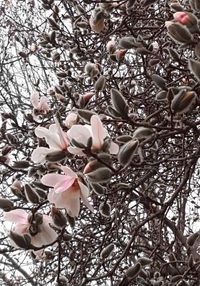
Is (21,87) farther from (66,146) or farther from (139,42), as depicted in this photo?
(66,146)

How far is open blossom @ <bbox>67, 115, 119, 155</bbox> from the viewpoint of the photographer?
3.10 ft

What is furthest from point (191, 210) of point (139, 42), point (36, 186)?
point (36, 186)

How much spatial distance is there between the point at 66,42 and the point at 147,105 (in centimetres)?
95

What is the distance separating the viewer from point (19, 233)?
1.03 m

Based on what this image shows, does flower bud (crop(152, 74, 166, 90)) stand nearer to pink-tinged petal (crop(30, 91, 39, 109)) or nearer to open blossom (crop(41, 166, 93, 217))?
open blossom (crop(41, 166, 93, 217))

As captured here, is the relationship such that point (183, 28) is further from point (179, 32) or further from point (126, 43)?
point (126, 43)

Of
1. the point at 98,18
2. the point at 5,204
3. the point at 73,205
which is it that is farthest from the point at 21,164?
the point at 98,18

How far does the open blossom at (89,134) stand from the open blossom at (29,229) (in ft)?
0.79

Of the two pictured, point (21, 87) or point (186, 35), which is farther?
point (21, 87)

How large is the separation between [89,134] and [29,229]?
1.02 feet

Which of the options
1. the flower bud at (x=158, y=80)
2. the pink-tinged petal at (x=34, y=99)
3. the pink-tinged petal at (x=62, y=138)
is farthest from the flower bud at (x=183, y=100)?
the pink-tinged petal at (x=34, y=99)

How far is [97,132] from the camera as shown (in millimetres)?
968

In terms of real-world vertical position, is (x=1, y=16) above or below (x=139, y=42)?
above

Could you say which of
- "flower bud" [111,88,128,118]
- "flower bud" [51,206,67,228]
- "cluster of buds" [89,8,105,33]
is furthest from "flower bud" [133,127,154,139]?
"cluster of buds" [89,8,105,33]
